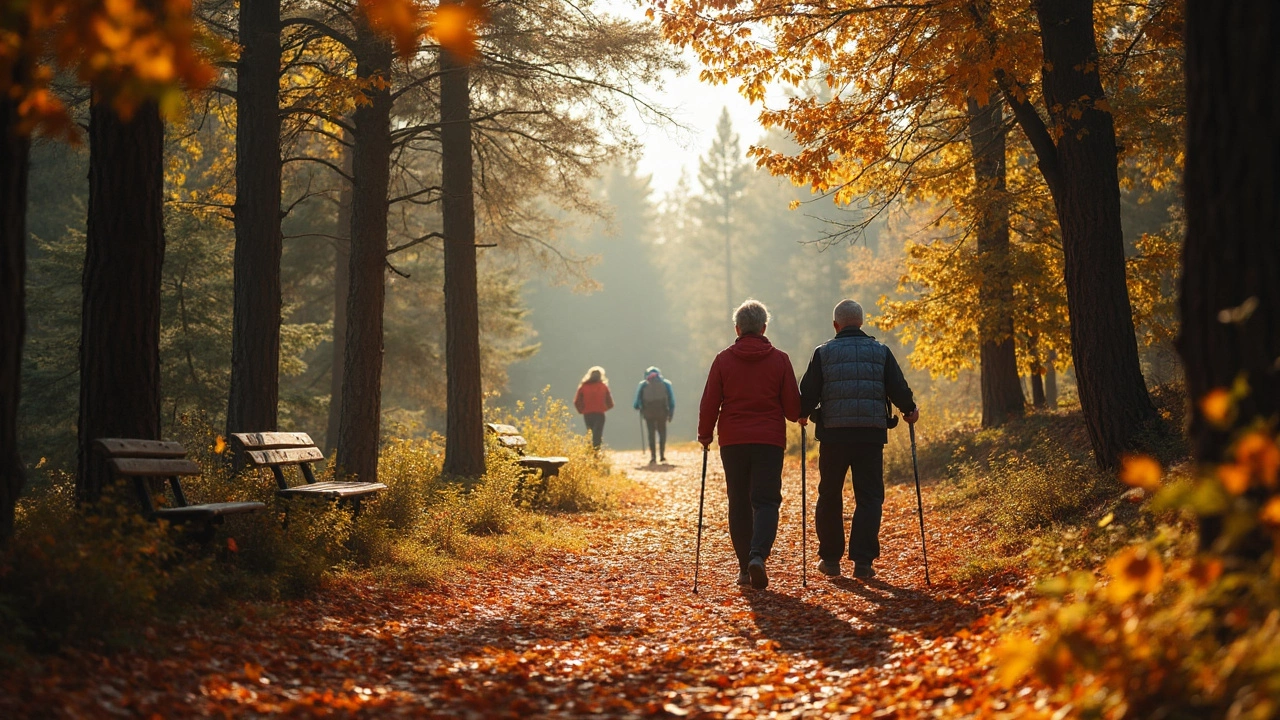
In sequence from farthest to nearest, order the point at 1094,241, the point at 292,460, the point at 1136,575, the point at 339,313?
the point at 339,313 < the point at 1094,241 < the point at 292,460 < the point at 1136,575

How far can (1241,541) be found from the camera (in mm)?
3600

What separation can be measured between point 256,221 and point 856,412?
5.81 meters

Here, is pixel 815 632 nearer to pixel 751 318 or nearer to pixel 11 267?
pixel 751 318

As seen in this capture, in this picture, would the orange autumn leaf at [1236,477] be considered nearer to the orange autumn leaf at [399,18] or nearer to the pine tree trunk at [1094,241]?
the orange autumn leaf at [399,18]

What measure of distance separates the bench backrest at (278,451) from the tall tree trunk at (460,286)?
458cm

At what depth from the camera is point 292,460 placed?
26.8 ft

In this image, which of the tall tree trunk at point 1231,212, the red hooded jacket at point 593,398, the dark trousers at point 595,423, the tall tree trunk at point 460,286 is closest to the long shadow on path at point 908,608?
the tall tree trunk at point 1231,212

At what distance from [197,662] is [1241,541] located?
14.9ft

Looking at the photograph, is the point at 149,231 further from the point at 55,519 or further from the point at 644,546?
the point at 644,546

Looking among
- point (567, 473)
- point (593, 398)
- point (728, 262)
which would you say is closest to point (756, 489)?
point (567, 473)

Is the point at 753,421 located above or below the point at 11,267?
below

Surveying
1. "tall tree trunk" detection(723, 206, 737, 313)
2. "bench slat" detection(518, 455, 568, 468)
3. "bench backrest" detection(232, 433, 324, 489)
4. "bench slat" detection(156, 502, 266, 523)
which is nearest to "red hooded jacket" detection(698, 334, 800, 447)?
"bench backrest" detection(232, 433, 324, 489)

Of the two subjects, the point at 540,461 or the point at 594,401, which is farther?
the point at 594,401

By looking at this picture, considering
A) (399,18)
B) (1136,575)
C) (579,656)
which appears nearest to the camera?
(1136,575)
